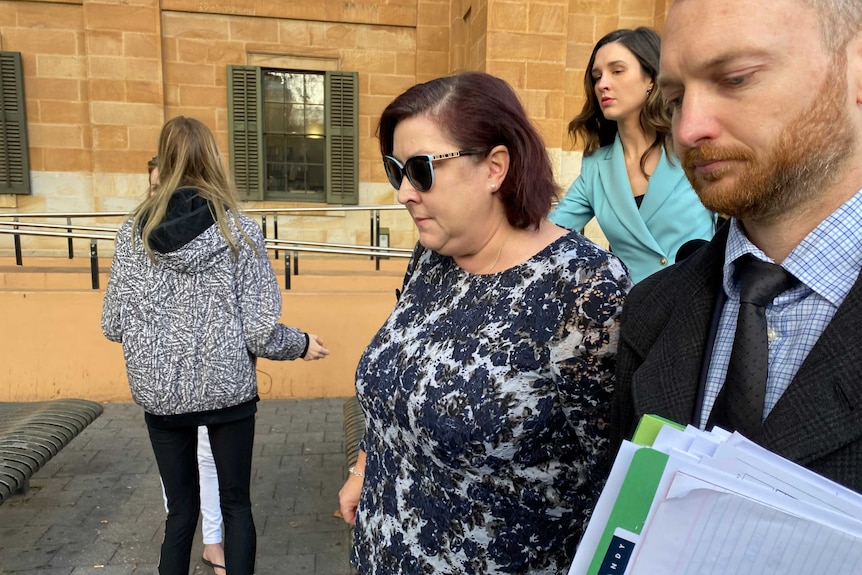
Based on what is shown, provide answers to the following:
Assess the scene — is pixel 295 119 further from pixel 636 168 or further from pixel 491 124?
pixel 491 124

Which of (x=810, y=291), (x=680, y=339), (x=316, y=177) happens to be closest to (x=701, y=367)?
(x=680, y=339)

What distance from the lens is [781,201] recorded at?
832mm

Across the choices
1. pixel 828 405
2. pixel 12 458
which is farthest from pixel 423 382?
pixel 12 458

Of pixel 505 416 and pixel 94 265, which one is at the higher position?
pixel 505 416

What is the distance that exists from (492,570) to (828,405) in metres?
0.94

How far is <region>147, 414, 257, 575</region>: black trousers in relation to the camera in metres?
2.60

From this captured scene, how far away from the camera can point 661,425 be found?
76 centimetres

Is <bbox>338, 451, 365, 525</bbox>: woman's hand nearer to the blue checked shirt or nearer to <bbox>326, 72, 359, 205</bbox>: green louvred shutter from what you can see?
the blue checked shirt

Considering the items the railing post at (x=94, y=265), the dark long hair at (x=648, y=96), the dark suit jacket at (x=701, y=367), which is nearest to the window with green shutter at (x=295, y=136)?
the railing post at (x=94, y=265)

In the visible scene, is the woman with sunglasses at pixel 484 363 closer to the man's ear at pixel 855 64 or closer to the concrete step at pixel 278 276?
the man's ear at pixel 855 64

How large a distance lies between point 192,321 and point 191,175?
2.07 feet

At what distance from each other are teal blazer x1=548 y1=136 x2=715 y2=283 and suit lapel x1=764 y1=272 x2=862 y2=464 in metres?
1.37

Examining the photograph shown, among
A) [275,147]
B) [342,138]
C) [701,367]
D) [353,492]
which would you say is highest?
[342,138]

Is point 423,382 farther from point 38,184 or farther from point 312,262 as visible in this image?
point 38,184
